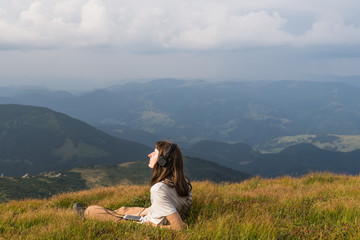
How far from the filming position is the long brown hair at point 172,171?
210 inches

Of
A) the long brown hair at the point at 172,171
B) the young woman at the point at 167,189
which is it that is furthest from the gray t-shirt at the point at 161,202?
the long brown hair at the point at 172,171

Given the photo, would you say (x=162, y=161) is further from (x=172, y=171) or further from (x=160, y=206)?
(x=160, y=206)

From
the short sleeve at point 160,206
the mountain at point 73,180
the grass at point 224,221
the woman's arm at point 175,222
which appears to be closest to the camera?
the grass at point 224,221

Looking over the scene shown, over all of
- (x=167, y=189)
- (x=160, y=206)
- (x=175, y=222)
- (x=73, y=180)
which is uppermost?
(x=167, y=189)

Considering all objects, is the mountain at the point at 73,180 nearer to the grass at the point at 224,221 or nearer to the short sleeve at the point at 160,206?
the grass at the point at 224,221

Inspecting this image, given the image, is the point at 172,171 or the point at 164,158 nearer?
the point at 164,158

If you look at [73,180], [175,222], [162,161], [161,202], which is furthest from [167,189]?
[73,180]

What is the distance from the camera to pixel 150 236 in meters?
4.28

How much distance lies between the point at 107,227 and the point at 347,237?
12.4 feet

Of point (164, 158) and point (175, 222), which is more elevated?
point (164, 158)

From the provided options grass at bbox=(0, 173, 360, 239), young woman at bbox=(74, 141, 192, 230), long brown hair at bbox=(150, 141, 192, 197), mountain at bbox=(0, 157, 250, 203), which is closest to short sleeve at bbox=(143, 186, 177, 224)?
young woman at bbox=(74, 141, 192, 230)

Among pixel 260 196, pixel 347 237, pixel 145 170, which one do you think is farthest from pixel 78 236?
pixel 145 170

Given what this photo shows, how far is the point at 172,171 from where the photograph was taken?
215 inches

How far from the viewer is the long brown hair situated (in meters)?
5.34
